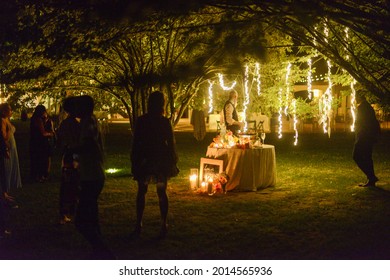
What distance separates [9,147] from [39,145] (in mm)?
3417

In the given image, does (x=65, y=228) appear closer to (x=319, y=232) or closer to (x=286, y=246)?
(x=286, y=246)

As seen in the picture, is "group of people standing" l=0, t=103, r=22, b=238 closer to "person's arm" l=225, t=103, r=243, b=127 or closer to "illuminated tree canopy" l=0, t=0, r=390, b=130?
"illuminated tree canopy" l=0, t=0, r=390, b=130

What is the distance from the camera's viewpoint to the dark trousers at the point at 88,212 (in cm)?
563

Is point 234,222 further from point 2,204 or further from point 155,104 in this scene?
point 2,204

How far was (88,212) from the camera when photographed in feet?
18.5

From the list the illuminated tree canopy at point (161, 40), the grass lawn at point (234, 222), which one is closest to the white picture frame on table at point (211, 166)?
the grass lawn at point (234, 222)

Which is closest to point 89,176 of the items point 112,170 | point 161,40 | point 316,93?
point 161,40

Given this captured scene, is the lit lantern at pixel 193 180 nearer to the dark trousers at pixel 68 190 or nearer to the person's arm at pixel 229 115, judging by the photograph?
the person's arm at pixel 229 115

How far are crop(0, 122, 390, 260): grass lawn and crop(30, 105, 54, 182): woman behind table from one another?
0.30 m

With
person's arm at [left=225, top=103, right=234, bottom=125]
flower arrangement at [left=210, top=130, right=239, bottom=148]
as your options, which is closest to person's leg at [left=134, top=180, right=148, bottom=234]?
flower arrangement at [left=210, top=130, right=239, bottom=148]

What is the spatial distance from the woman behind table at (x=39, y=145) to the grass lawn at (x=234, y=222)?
30 cm
